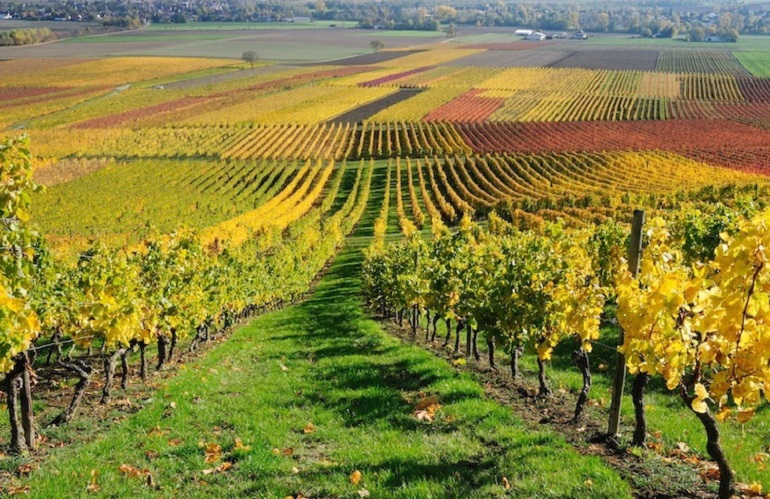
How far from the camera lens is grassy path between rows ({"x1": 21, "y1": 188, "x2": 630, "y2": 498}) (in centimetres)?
918

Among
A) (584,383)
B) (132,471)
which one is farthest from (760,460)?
(132,471)

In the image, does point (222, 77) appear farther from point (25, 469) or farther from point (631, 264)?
point (631, 264)

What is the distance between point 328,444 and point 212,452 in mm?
2004

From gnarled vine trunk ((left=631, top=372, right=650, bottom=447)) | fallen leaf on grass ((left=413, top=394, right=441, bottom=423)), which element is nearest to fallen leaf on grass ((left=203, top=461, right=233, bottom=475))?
fallen leaf on grass ((left=413, top=394, right=441, bottom=423))

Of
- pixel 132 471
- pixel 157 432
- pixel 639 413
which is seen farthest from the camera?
pixel 157 432

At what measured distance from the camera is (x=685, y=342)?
746cm

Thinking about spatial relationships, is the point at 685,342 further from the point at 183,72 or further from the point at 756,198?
the point at 183,72

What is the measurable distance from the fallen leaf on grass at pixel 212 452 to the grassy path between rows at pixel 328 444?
2.4 inches

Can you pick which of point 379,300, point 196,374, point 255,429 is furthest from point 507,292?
point 379,300

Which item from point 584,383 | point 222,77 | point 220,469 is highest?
point 222,77

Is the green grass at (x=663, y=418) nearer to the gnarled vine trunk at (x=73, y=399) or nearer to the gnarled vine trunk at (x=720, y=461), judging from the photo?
the gnarled vine trunk at (x=720, y=461)

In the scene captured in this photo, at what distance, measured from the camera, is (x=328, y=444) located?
1120cm

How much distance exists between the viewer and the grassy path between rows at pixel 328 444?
30.1 ft

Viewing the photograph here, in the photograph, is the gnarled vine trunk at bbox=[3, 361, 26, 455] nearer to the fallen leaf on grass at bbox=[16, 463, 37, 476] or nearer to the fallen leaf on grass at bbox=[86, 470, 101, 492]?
the fallen leaf on grass at bbox=[16, 463, 37, 476]
